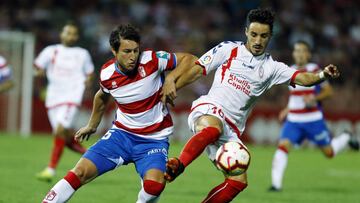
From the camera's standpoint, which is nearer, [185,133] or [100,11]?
[185,133]

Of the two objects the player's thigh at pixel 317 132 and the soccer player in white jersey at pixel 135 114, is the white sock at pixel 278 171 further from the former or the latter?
the soccer player in white jersey at pixel 135 114

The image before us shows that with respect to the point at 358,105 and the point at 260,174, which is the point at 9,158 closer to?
the point at 260,174

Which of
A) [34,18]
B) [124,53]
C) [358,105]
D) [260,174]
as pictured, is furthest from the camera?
[34,18]

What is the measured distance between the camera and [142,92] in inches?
325

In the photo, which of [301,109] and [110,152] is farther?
[301,109]

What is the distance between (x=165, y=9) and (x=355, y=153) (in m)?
7.28

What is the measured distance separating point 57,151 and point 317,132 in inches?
166

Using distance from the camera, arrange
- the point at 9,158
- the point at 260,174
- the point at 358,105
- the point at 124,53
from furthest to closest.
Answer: the point at 358,105, the point at 9,158, the point at 260,174, the point at 124,53

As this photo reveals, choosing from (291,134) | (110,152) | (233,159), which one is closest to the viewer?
(233,159)

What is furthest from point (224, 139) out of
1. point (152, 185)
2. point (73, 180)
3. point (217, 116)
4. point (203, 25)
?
point (203, 25)

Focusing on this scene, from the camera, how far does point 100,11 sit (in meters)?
25.6

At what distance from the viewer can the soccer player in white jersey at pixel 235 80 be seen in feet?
27.1

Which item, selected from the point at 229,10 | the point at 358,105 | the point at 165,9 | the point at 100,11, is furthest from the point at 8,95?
the point at 358,105

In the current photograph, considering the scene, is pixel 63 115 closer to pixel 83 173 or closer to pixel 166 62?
pixel 166 62
